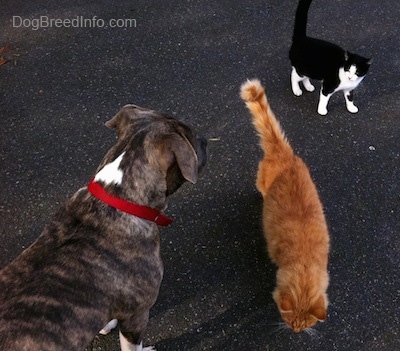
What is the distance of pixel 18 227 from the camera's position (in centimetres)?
309

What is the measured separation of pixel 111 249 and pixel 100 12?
3.21 m

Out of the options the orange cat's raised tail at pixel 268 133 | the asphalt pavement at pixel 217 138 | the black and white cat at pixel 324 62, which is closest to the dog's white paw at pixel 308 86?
the asphalt pavement at pixel 217 138

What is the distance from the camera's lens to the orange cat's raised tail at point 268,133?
2934mm

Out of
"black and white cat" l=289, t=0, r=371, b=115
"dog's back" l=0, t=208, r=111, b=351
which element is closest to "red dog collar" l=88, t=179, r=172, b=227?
"dog's back" l=0, t=208, r=111, b=351

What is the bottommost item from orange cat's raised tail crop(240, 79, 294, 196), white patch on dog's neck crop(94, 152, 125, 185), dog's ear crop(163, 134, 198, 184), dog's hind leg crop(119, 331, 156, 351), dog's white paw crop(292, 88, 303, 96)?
dog's hind leg crop(119, 331, 156, 351)

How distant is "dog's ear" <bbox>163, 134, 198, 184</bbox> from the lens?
1961 millimetres

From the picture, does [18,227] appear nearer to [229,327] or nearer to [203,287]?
[203,287]

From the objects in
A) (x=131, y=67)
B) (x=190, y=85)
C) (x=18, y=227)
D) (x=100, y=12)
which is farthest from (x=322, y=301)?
(x=100, y=12)

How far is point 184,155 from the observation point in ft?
6.45

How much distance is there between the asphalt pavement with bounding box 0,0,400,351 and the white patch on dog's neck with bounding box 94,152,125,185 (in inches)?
42.7

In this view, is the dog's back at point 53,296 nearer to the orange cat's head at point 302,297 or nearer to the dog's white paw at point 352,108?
the orange cat's head at point 302,297

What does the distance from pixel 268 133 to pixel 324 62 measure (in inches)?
37.2

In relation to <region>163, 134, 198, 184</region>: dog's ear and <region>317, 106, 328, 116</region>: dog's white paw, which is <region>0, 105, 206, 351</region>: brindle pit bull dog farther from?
<region>317, 106, 328, 116</region>: dog's white paw

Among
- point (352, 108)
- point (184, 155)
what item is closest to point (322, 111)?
point (352, 108)
